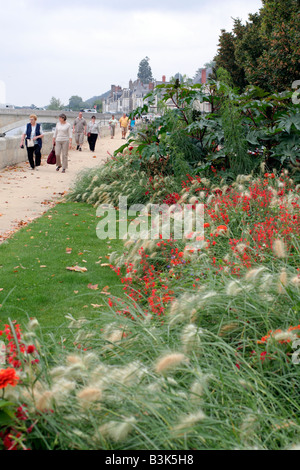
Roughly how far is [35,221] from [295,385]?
7.27 meters

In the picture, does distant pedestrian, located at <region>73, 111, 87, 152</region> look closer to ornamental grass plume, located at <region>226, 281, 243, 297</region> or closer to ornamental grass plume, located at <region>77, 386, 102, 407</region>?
ornamental grass plume, located at <region>226, 281, 243, 297</region>

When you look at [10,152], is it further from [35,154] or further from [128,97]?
[128,97]

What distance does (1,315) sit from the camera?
15.9ft

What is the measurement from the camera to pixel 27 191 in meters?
12.8

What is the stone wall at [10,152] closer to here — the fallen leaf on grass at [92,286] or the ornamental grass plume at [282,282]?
the fallen leaf on grass at [92,286]

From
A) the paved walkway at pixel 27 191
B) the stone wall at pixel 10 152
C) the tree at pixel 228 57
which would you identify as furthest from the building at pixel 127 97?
the paved walkway at pixel 27 191

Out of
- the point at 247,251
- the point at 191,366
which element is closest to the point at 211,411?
the point at 191,366

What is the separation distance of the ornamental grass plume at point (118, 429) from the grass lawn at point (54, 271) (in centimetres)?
184

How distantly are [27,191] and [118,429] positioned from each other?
11.4 meters

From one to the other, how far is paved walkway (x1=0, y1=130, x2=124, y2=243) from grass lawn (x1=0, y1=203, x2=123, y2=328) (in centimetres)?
54

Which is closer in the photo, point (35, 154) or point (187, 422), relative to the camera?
point (187, 422)

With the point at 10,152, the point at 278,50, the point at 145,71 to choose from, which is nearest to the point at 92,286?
the point at 278,50

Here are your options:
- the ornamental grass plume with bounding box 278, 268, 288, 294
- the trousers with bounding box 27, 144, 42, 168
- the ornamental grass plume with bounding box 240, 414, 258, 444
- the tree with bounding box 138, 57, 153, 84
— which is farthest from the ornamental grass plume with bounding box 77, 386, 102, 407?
the tree with bounding box 138, 57, 153, 84

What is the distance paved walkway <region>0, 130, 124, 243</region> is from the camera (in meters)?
9.64
